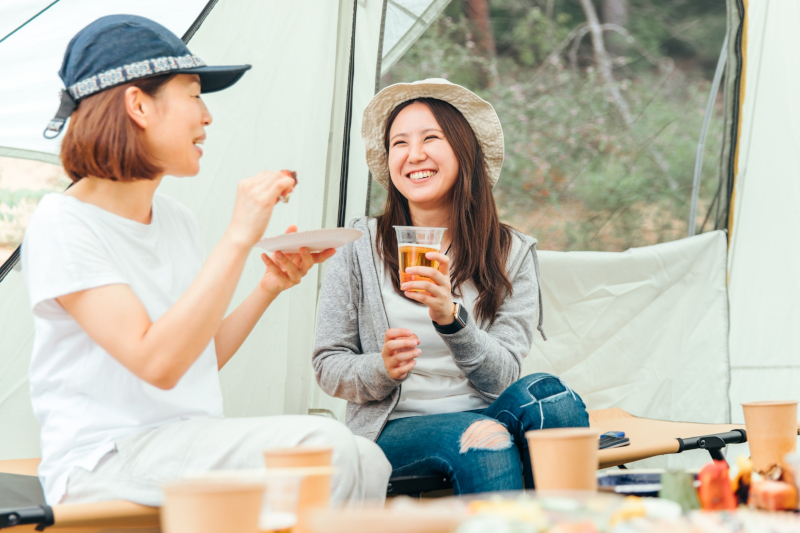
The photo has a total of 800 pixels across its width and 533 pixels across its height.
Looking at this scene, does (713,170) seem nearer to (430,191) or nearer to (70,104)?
(430,191)

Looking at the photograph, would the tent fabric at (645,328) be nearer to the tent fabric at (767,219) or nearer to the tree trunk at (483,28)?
the tent fabric at (767,219)

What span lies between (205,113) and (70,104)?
0.82 feet

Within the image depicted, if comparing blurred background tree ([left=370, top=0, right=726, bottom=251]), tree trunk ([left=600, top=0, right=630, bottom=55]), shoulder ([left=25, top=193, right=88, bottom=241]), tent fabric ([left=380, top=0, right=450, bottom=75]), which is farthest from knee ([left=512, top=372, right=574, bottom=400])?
tree trunk ([left=600, top=0, right=630, bottom=55])

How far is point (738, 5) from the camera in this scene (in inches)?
116

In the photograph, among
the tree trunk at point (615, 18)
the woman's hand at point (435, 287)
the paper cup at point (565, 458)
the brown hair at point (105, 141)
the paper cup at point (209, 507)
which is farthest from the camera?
the tree trunk at point (615, 18)

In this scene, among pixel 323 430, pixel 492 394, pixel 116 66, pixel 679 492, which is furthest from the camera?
pixel 492 394

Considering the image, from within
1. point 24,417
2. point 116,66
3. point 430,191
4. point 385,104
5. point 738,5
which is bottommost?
point 24,417

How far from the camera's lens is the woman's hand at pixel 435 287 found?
5.22 ft

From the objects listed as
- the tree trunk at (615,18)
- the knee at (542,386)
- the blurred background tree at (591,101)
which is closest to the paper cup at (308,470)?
the knee at (542,386)

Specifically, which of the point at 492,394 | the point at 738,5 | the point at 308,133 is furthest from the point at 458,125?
the point at 738,5

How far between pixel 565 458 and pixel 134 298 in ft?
2.35

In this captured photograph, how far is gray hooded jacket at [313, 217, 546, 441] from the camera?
5.93ft

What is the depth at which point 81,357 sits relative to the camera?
128cm

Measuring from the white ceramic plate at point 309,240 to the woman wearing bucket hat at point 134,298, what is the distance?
0.17 meters
